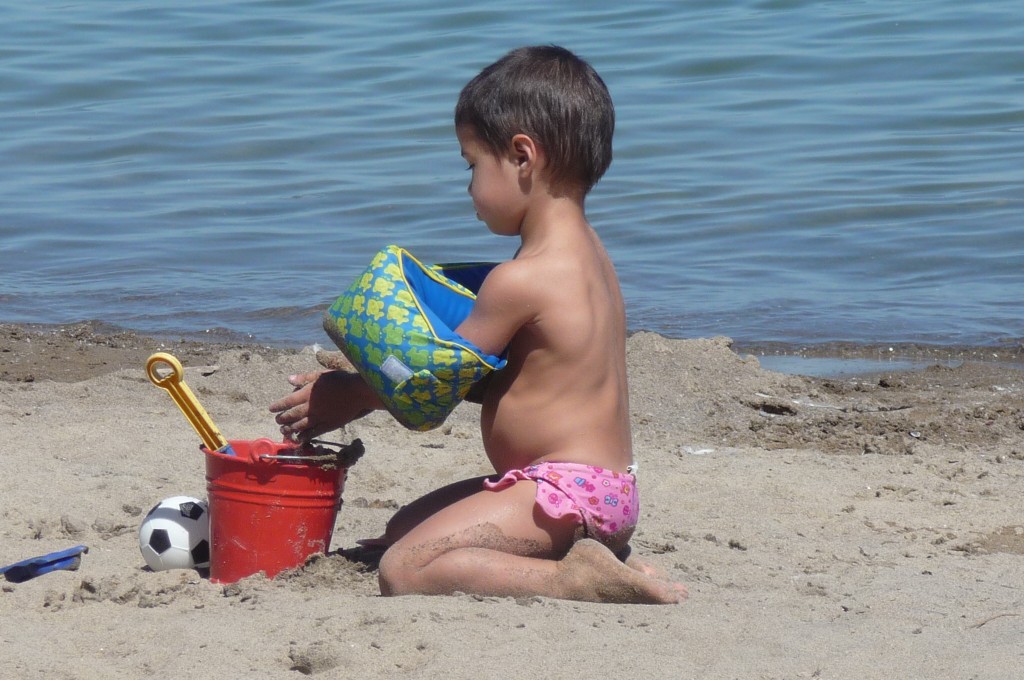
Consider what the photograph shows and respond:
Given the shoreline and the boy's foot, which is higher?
the boy's foot

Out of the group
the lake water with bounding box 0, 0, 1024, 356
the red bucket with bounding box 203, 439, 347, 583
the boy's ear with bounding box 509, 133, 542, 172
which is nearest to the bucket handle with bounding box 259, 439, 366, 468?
the red bucket with bounding box 203, 439, 347, 583

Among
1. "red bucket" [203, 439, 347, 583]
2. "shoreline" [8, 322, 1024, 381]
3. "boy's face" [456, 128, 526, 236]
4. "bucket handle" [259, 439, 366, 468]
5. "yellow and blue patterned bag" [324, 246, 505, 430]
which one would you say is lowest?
"shoreline" [8, 322, 1024, 381]

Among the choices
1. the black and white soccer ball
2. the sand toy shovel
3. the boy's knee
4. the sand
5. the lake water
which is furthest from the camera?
the lake water

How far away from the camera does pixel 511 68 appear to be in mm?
3193

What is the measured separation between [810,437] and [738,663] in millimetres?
2229

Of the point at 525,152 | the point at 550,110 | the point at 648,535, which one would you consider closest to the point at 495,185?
the point at 525,152

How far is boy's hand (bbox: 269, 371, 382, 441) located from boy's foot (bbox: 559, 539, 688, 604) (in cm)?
60

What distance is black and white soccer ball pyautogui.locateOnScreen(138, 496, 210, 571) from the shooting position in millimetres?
3406

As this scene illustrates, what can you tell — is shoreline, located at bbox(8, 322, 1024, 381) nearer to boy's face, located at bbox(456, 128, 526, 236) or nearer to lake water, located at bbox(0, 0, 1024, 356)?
lake water, located at bbox(0, 0, 1024, 356)

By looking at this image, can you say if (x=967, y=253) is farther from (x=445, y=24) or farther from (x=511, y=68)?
(x=445, y=24)

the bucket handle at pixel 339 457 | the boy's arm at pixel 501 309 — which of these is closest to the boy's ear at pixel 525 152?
the boy's arm at pixel 501 309

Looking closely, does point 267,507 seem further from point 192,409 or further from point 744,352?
point 744,352

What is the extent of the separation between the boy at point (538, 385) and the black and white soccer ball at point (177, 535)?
42 cm

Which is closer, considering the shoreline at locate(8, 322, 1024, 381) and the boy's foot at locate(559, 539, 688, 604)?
the boy's foot at locate(559, 539, 688, 604)
